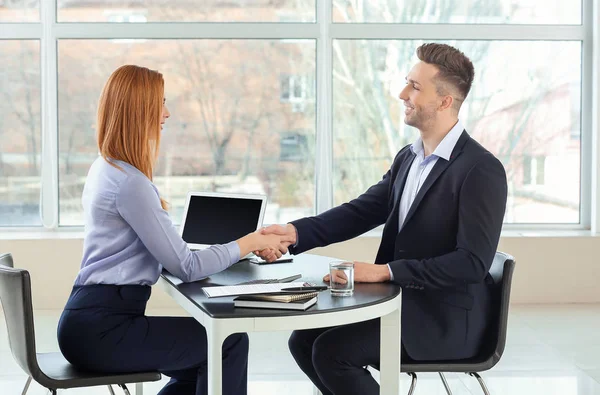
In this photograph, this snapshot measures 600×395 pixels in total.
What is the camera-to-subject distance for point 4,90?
5957 millimetres

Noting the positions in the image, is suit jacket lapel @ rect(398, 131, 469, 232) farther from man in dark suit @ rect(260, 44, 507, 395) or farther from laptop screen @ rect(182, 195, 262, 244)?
laptop screen @ rect(182, 195, 262, 244)

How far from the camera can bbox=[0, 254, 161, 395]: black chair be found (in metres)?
2.35

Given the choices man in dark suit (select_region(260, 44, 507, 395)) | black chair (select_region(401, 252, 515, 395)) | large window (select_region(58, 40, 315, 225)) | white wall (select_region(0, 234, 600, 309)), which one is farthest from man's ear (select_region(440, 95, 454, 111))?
large window (select_region(58, 40, 315, 225))

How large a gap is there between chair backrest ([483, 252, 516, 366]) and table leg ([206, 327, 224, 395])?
0.93 meters

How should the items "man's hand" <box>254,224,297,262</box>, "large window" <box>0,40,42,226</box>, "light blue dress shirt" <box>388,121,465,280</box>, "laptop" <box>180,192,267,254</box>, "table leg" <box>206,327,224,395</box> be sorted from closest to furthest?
"table leg" <box>206,327,224,395</box> → "light blue dress shirt" <box>388,121,465,280</box> → "man's hand" <box>254,224,297,262</box> → "laptop" <box>180,192,267,254</box> → "large window" <box>0,40,42,226</box>

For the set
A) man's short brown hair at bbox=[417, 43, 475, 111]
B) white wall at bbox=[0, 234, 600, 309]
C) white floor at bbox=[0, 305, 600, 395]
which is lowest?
white floor at bbox=[0, 305, 600, 395]

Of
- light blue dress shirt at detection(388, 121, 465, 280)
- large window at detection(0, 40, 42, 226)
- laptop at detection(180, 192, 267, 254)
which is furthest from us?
large window at detection(0, 40, 42, 226)

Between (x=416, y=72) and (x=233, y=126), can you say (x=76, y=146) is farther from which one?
(x=416, y=72)

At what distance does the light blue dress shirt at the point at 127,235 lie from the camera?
246 centimetres

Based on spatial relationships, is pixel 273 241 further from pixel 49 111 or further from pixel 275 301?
pixel 49 111

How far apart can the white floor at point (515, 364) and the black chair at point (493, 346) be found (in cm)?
123

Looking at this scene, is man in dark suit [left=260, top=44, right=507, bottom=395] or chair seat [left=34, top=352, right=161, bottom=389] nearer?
chair seat [left=34, top=352, right=161, bottom=389]

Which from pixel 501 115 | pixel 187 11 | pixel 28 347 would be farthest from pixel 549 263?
pixel 28 347

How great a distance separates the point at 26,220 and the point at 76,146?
0.66 metres
